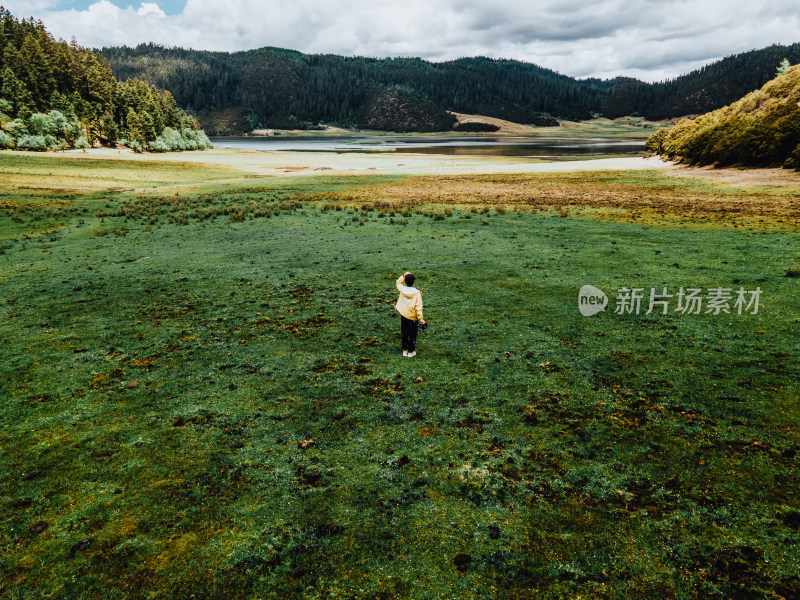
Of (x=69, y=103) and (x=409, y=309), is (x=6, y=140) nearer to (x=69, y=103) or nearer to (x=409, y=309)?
(x=69, y=103)

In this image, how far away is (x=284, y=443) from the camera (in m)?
7.03

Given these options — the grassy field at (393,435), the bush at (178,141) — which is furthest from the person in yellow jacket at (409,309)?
the bush at (178,141)

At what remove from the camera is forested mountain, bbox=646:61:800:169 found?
4706 centimetres

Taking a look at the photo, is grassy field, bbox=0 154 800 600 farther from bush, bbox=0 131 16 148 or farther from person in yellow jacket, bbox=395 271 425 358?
bush, bbox=0 131 16 148

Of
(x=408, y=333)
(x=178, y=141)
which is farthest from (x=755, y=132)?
(x=178, y=141)

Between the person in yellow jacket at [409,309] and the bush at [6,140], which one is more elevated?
the bush at [6,140]

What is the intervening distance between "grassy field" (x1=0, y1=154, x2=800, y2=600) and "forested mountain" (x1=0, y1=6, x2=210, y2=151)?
102 m

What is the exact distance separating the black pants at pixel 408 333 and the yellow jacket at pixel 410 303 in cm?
17

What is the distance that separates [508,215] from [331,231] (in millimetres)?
13885

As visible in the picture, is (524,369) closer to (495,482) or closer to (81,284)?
(495,482)

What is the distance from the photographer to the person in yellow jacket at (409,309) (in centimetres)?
959

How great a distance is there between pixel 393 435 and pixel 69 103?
13370cm

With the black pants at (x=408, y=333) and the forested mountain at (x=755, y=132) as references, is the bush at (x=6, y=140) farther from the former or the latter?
the forested mountain at (x=755, y=132)

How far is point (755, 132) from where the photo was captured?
5081cm
